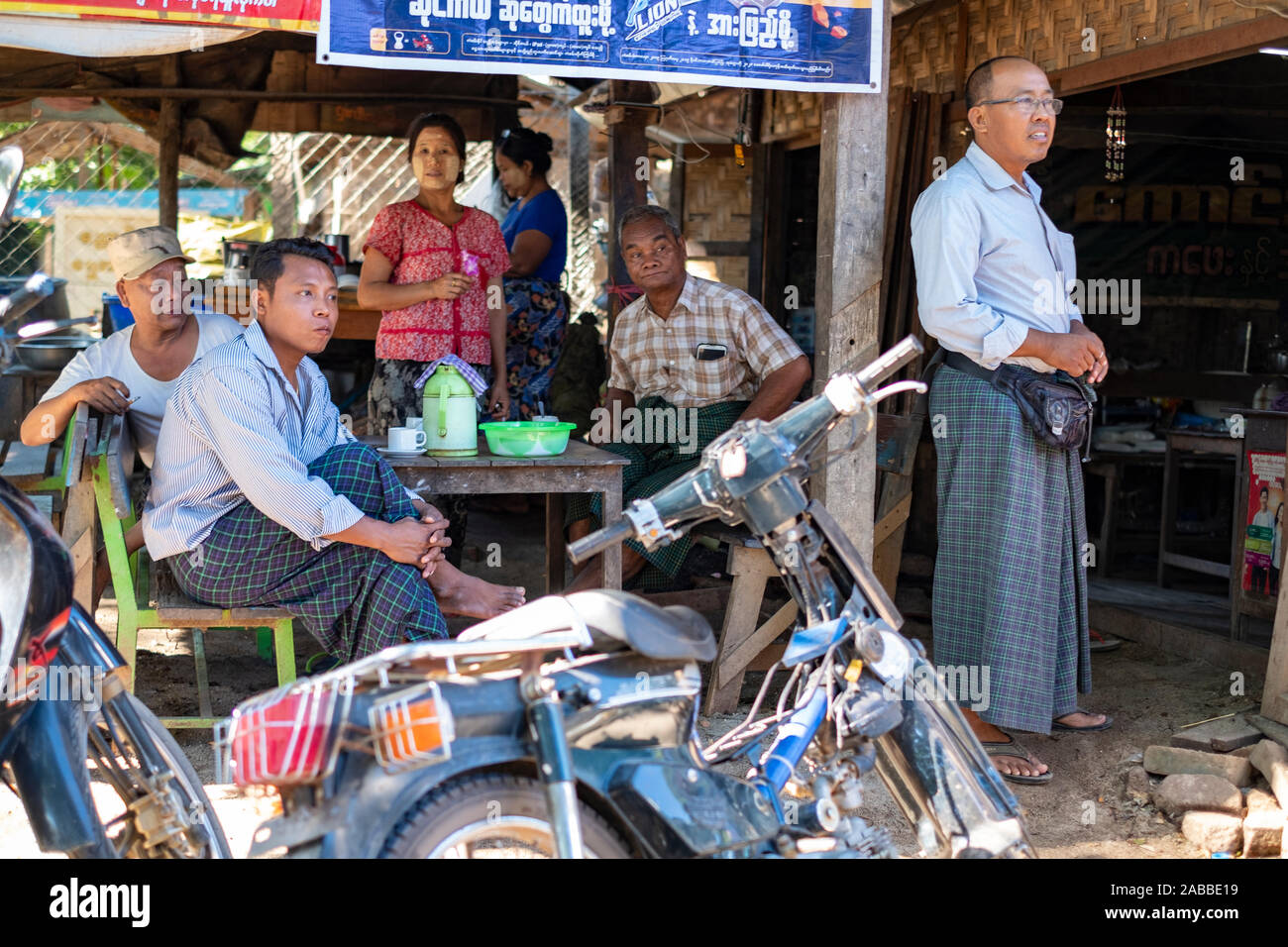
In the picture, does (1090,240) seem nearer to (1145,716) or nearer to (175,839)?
(1145,716)

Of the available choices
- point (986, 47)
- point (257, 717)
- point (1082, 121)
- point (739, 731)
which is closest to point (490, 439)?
point (739, 731)

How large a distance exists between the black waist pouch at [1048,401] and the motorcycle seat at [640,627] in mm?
1911

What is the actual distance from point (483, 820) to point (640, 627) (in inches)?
14.7

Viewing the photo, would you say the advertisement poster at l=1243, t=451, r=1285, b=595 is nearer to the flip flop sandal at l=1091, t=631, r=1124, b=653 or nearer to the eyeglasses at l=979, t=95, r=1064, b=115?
the flip flop sandal at l=1091, t=631, r=1124, b=653

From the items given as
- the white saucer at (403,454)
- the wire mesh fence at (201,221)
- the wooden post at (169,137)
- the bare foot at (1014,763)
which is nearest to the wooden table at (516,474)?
the white saucer at (403,454)

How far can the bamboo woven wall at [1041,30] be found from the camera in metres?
4.23

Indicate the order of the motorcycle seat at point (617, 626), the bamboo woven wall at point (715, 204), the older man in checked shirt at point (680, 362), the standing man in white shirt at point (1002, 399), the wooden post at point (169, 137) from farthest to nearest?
1. the bamboo woven wall at point (715, 204)
2. the wooden post at point (169, 137)
3. the older man in checked shirt at point (680, 362)
4. the standing man in white shirt at point (1002, 399)
5. the motorcycle seat at point (617, 626)

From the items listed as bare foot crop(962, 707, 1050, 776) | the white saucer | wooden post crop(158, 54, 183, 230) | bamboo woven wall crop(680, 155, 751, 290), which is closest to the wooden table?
the white saucer

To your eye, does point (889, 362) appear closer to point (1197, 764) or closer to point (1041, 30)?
point (1197, 764)

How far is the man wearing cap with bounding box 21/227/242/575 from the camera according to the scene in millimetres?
3787

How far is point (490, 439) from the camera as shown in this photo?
376 centimetres

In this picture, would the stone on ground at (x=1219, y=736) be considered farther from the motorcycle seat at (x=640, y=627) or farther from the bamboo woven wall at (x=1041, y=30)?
the motorcycle seat at (x=640, y=627)

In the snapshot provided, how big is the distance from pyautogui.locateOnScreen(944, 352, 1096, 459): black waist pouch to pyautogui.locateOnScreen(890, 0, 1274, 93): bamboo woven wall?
137 centimetres

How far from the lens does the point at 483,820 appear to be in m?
1.82
